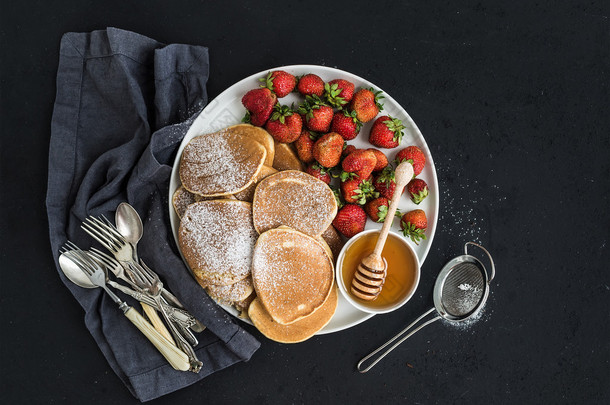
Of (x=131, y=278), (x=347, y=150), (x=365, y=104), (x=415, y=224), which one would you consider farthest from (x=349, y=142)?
(x=131, y=278)

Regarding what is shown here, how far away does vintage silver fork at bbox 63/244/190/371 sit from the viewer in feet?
5.33

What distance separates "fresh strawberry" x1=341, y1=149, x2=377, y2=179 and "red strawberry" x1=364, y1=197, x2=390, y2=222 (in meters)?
0.10

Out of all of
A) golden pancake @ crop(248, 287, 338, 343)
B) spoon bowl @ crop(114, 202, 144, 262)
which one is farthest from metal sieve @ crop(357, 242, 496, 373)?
spoon bowl @ crop(114, 202, 144, 262)

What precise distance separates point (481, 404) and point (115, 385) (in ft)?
4.52

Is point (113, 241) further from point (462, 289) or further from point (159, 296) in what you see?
point (462, 289)

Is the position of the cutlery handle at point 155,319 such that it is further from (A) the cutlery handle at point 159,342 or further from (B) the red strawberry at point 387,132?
(B) the red strawberry at point 387,132

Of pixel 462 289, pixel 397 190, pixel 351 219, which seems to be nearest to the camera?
pixel 397 190

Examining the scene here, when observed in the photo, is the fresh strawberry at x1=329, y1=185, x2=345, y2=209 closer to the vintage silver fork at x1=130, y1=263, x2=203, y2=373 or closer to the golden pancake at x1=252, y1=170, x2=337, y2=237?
the golden pancake at x1=252, y1=170, x2=337, y2=237

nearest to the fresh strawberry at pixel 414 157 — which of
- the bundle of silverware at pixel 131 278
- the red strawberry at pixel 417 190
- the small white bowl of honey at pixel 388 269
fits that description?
the red strawberry at pixel 417 190

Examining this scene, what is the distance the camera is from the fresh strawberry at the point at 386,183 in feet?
5.25

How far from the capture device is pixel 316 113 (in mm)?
1555

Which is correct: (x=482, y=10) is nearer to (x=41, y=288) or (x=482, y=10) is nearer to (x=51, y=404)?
(x=41, y=288)

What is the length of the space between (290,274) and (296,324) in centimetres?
18

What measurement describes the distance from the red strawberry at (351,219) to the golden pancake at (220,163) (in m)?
0.32
